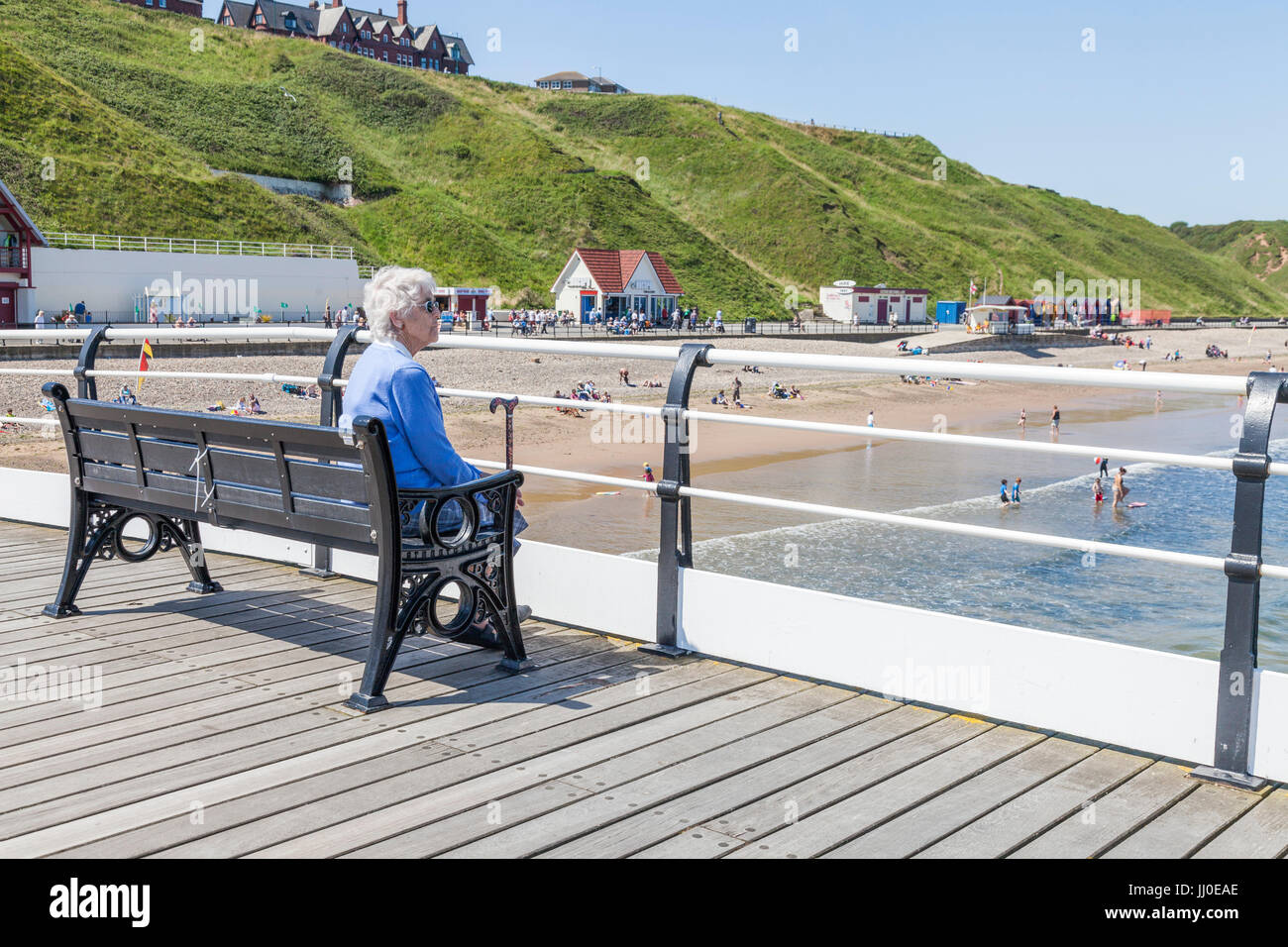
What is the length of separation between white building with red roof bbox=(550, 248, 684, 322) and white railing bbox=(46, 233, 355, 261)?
1415cm

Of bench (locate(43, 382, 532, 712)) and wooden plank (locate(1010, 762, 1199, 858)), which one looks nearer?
wooden plank (locate(1010, 762, 1199, 858))

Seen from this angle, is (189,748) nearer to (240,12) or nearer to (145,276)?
(145,276)

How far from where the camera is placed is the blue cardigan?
388 centimetres

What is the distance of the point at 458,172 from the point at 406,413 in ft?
283

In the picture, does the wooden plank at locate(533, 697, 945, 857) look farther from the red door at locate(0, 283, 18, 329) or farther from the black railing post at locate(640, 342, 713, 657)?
the red door at locate(0, 283, 18, 329)

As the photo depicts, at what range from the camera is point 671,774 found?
11.0 feet

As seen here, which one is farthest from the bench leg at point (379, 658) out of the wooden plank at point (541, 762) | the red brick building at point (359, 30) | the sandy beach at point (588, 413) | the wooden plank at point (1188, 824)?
the red brick building at point (359, 30)

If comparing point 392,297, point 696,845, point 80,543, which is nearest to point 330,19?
point 80,543

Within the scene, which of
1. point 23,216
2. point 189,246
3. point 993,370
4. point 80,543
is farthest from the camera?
point 189,246

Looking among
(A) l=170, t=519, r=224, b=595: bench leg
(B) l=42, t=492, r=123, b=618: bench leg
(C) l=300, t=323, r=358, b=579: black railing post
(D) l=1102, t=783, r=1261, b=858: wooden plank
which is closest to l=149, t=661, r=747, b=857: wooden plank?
(D) l=1102, t=783, r=1261, b=858: wooden plank

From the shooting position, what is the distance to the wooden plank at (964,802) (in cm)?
286
